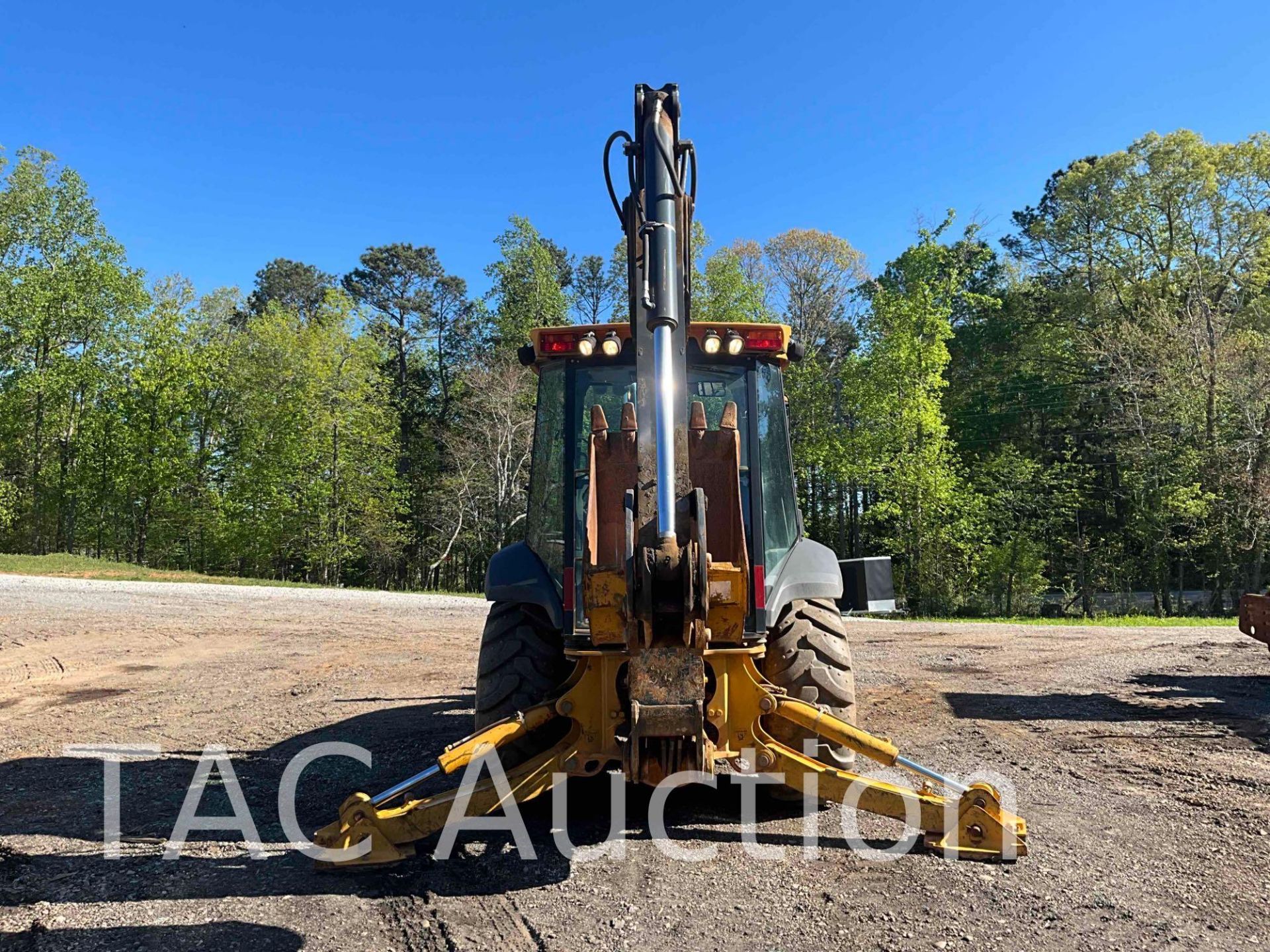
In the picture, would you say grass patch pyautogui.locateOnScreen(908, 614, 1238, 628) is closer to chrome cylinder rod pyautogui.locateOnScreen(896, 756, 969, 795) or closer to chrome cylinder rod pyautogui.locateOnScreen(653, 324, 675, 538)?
chrome cylinder rod pyautogui.locateOnScreen(896, 756, 969, 795)

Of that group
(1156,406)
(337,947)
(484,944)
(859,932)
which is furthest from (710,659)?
(1156,406)

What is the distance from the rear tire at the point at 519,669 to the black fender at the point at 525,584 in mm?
79

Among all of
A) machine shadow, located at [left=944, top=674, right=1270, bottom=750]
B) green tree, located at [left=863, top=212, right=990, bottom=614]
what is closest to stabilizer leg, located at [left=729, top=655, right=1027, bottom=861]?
machine shadow, located at [left=944, top=674, right=1270, bottom=750]

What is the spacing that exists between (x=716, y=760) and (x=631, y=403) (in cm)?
198

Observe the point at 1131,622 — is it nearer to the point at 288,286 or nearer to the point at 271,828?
the point at 271,828

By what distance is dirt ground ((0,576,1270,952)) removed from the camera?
3.12 m

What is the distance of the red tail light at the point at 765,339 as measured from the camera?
14.8 feet

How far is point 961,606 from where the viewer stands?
24172 millimetres

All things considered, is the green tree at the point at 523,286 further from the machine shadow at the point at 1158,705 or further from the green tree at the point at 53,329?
the machine shadow at the point at 1158,705

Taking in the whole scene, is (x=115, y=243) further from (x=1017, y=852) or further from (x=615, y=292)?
(x=1017, y=852)

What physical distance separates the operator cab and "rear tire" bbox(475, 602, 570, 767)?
1.00 feet

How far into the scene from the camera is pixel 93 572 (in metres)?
24.5

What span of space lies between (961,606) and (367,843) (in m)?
23.2

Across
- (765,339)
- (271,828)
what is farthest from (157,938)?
(765,339)
